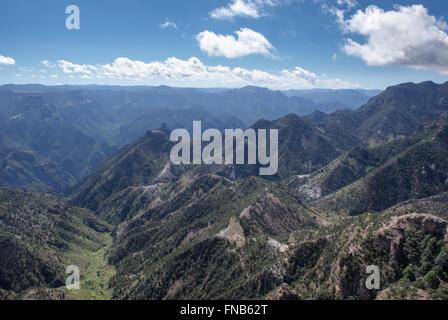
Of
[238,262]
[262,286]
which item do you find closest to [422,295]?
[262,286]

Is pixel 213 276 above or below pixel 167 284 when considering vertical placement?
above

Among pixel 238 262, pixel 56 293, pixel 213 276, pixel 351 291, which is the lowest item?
pixel 56 293
